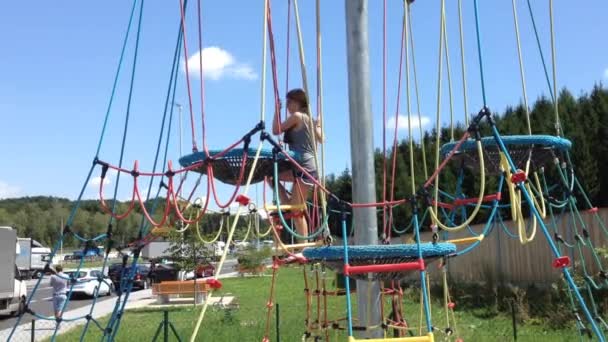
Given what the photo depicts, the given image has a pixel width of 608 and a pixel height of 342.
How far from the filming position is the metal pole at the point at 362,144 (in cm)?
401

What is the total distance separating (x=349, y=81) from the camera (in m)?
4.11

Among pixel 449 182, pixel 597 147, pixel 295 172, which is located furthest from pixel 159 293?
pixel 295 172

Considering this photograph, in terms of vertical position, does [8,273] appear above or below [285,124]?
below

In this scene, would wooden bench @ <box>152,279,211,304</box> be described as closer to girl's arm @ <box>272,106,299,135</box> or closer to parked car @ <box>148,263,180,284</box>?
parked car @ <box>148,263,180,284</box>

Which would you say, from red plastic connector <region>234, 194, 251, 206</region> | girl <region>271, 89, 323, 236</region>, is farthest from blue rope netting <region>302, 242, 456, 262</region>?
girl <region>271, 89, 323, 236</region>

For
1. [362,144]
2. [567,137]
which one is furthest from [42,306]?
[362,144]

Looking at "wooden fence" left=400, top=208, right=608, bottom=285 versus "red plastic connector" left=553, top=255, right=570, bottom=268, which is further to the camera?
"wooden fence" left=400, top=208, right=608, bottom=285

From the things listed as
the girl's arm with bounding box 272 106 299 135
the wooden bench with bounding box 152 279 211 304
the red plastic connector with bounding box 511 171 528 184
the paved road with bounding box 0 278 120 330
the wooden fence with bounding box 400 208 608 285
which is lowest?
the paved road with bounding box 0 278 120 330

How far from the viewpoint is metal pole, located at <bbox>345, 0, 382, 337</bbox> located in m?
4.01

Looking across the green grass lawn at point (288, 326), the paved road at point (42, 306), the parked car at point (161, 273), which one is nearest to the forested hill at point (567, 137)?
the green grass lawn at point (288, 326)

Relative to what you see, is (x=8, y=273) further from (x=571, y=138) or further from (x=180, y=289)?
(x=571, y=138)

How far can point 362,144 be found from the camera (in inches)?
159

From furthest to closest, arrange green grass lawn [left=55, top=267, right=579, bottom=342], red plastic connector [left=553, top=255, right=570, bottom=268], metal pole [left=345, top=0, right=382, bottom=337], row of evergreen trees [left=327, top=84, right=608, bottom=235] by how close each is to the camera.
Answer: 1. row of evergreen trees [left=327, top=84, right=608, bottom=235]
2. green grass lawn [left=55, top=267, right=579, bottom=342]
3. metal pole [left=345, top=0, right=382, bottom=337]
4. red plastic connector [left=553, top=255, right=570, bottom=268]

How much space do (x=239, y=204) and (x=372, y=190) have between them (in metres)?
0.93
